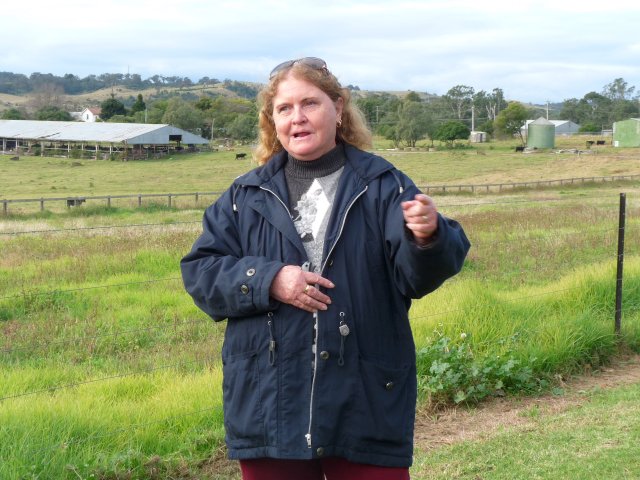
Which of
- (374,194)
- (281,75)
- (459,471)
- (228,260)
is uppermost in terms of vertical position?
(281,75)

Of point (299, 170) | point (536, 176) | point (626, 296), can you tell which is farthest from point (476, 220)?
point (536, 176)

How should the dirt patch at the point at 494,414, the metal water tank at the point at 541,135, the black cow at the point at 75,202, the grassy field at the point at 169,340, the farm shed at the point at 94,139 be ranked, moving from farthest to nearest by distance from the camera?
the metal water tank at the point at 541,135 < the farm shed at the point at 94,139 < the black cow at the point at 75,202 < the dirt patch at the point at 494,414 < the grassy field at the point at 169,340

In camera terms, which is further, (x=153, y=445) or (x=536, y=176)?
(x=536, y=176)

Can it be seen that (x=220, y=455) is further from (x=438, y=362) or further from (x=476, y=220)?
(x=476, y=220)

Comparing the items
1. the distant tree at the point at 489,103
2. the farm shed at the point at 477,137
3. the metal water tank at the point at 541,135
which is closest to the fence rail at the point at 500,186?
the metal water tank at the point at 541,135

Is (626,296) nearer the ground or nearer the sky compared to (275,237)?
nearer the ground

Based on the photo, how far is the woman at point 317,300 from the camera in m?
2.43

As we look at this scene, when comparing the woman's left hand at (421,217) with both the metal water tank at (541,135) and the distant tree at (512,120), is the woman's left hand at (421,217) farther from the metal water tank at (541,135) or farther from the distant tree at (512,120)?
the distant tree at (512,120)

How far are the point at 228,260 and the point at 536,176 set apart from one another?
A: 48936 mm

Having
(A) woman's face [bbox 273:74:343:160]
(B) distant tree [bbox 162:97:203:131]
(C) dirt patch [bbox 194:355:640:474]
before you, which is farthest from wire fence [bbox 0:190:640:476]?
(B) distant tree [bbox 162:97:203:131]

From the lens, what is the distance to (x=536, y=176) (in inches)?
1950

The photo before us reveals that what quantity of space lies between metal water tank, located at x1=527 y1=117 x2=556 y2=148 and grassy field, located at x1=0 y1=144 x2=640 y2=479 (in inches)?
2831

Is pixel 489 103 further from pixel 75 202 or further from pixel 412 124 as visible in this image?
pixel 75 202

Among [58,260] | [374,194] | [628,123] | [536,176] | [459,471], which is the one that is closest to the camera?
[374,194]
